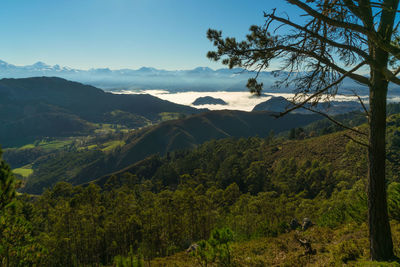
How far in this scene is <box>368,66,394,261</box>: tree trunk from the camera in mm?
5879

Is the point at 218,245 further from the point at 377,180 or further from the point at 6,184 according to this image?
the point at 6,184

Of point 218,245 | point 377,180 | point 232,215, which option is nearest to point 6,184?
point 218,245

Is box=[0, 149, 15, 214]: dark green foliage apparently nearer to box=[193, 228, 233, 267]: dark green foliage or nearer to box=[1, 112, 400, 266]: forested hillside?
box=[1, 112, 400, 266]: forested hillside

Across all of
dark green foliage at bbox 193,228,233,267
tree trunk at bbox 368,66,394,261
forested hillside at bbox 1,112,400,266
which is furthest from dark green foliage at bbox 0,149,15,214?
tree trunk at bbox 368,66,394,261

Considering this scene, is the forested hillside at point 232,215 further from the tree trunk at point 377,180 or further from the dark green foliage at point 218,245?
the tree trunk at point 377,180

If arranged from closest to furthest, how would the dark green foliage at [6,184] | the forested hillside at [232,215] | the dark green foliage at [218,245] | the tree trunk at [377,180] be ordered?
the tree trunk at [377,180]
the dark green foliage at [218,245]
the forested hillside at [232,215]
the dark green foliage at [6,184]

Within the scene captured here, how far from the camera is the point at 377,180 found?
19.7 ft

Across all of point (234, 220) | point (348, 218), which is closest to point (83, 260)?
point (234, 220)

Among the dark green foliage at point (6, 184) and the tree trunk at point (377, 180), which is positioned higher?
the tree trunk at point (377, 180)

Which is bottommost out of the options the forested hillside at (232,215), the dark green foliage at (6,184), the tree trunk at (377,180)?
the forested hillside at (232,215)

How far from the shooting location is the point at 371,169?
6.07 meters

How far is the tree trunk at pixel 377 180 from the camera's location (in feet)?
19.3

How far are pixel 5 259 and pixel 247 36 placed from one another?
1211 centimetres

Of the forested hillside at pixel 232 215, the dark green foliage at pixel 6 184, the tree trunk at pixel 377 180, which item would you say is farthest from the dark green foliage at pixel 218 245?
the dark green foliage at pixel 6 184
